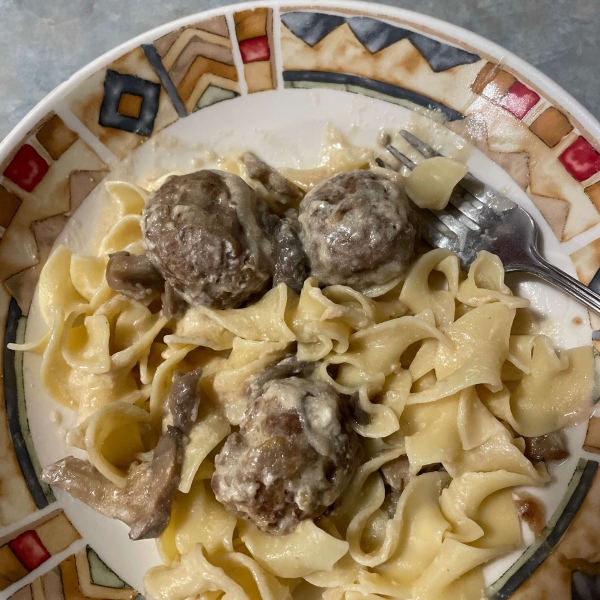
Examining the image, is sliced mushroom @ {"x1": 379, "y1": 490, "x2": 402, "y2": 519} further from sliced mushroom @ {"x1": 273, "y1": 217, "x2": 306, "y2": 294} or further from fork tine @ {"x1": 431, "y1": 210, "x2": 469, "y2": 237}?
fork tine @ {"x1": 431, "y1": 210, "x2": 469, "y2": 237}

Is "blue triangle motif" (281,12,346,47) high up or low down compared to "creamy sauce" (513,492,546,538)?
up

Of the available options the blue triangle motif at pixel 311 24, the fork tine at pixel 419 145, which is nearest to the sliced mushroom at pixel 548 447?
the fork tine at pixel 419 145

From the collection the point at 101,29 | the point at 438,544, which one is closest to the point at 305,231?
the point at 438,544

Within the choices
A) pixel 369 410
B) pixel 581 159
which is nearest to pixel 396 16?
pixel 581 159

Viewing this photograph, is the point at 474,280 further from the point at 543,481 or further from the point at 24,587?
the point at 24,587

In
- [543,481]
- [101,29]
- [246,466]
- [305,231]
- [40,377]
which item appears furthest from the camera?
[101,29]

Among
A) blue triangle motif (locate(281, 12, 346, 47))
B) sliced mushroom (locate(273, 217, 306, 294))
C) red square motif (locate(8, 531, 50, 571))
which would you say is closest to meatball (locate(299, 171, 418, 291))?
sliced mushroom (locate(273, 217, 306, 294))

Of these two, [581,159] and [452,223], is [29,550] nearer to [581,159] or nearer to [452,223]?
[452,223]
